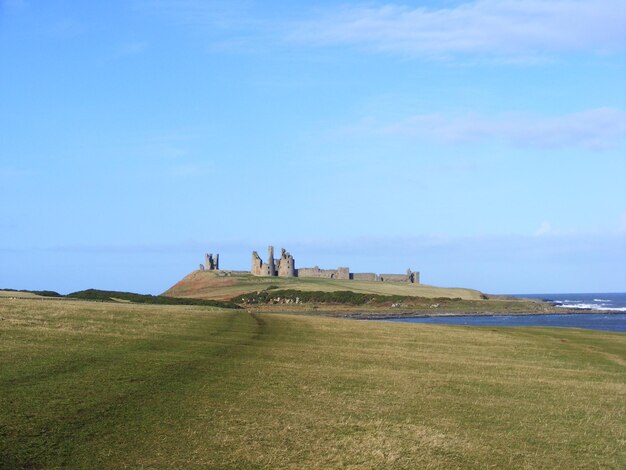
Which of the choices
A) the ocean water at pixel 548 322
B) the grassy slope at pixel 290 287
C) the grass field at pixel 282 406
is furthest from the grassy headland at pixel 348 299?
the grass field at pixel 282 406

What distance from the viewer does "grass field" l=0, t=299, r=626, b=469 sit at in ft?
39.5

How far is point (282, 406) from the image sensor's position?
53.3ft

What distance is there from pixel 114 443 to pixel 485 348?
2770 cm

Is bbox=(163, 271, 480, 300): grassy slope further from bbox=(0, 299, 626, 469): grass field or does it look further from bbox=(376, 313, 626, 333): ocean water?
bbox=(0, 299, 626, 469): grass field

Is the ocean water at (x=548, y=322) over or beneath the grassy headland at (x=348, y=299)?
beneath

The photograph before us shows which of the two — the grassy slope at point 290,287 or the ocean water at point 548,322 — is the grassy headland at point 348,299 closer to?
the grassy slope at point 290,287

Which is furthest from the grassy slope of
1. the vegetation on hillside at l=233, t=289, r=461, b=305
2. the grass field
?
→ the grass field

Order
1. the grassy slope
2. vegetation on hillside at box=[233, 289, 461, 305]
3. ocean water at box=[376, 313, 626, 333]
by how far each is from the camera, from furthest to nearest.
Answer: the grassy slope, vegetation on hillside at box=[233, 289, 461, 305], ocean water at box=[376, 313, 626, 333]

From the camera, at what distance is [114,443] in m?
11.9

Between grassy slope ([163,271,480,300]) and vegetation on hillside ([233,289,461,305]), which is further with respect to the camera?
grassy slope ([163,271,480,300])

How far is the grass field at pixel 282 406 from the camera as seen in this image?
12031 millimetres

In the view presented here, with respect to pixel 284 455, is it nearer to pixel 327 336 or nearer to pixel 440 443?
pixel 440 443

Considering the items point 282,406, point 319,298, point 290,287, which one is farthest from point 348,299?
point 282,406

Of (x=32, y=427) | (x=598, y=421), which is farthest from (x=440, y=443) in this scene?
(x=32, y=427)
